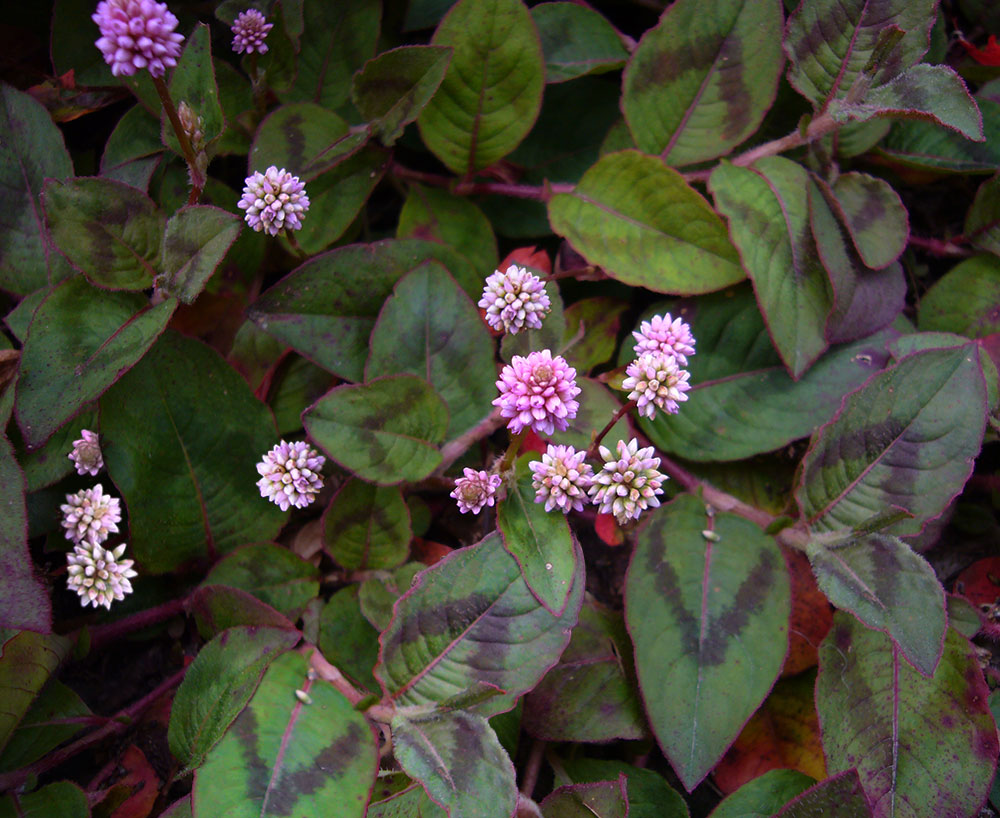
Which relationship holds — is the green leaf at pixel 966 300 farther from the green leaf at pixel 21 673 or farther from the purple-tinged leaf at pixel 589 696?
the green leaf at pixel 21 673

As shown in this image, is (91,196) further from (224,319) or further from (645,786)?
(645,786)

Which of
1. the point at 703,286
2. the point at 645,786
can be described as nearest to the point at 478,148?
the point at 703,286

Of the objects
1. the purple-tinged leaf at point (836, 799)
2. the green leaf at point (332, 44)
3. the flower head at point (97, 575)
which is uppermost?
the green leaf at point (332, 44)

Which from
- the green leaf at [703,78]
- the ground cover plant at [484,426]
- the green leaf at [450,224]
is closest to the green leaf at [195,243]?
the ground cover plant at [484,426]

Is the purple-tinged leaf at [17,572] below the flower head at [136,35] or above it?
below

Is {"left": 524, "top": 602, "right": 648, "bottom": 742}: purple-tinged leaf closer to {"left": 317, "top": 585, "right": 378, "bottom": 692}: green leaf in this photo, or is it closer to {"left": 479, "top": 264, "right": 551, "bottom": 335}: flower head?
{"left": 317, "top": 585, "right": 378, "bottom": 692}: green leaf
